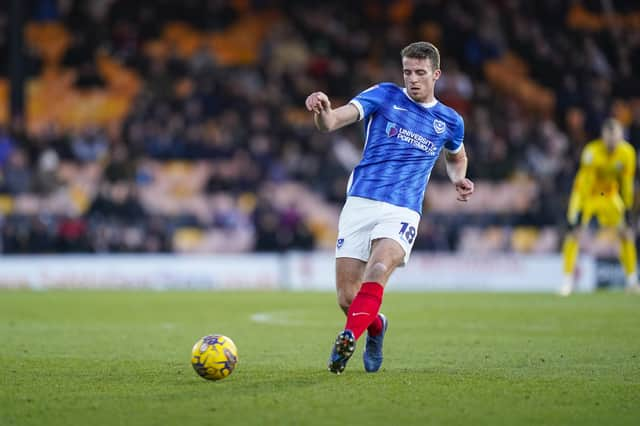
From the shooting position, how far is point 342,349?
711 centimetres

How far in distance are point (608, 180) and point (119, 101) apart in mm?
14127

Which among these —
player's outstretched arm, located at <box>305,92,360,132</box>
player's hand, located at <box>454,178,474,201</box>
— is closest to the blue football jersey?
player's hand, located at <box>454,178,474,201</box>

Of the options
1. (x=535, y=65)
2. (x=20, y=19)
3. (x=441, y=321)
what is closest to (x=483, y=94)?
(x=535, y=65)

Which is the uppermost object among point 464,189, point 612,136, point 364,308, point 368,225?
point 612,136

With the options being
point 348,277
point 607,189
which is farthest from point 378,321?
point 607,189

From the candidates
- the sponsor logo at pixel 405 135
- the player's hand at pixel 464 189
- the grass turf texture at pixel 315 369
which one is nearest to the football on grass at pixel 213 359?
the grass turf texture at pixel 315 369

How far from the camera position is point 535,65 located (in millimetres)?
27859

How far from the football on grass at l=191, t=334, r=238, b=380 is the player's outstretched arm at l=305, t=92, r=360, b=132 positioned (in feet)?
5.25

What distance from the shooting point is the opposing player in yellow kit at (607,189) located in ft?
55.6

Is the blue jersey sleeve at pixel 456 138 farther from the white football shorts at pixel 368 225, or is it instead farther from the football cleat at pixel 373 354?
the football cleat at pixel 373 354

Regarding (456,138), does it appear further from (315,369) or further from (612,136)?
(612,136)

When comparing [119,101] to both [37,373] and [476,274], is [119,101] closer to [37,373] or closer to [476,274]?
[476,274]

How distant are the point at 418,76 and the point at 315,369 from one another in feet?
7.39

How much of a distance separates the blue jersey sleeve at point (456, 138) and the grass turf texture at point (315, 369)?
65.3 inches
